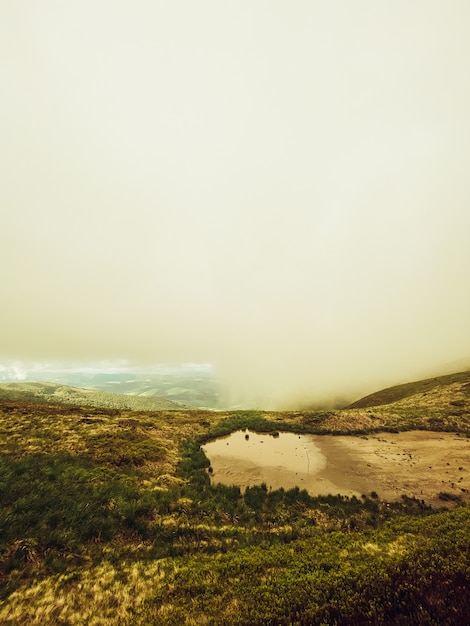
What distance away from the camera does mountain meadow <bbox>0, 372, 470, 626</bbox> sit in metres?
A: 8.48

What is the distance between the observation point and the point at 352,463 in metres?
24.5

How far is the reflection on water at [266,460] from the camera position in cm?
2170

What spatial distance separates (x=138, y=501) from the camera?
664 inches

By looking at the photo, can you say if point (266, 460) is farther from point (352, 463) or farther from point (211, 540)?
point (211, 540)

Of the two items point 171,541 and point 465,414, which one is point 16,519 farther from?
point 465,414

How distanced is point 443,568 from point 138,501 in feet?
52.8

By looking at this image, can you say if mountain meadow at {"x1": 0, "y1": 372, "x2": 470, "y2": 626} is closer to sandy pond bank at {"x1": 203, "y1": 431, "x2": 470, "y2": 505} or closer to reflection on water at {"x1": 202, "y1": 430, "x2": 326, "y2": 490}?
sandy pond bank at {"x1": 203, "y1": 431, "x2": 470, "y2": 505}

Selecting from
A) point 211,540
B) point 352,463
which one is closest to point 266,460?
point 352,463

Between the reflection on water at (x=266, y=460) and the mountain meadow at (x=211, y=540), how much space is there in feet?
4.32

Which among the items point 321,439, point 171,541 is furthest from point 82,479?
point 321,439

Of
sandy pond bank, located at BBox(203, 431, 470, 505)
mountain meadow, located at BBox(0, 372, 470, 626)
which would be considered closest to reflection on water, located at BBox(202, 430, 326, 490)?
sandy pond bank, located at BBox(203, 431, 470, 505)

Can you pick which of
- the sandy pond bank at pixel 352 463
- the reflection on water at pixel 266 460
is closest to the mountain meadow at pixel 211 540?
the sandy pond bank at pixel 352 463

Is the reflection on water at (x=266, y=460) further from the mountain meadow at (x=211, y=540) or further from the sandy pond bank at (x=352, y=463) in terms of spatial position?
the mountain meadow at (x=211, y=540)

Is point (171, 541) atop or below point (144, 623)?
below
